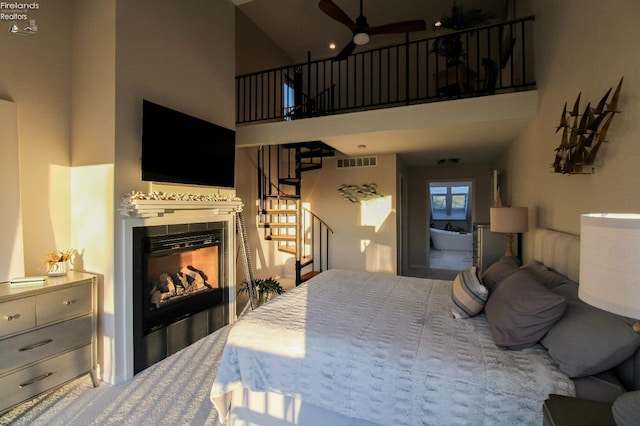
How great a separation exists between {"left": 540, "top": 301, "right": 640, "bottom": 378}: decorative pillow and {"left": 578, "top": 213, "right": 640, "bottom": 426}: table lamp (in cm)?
44

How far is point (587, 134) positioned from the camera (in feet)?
6.13

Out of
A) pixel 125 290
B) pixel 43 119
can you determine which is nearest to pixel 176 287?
pixel 125 290

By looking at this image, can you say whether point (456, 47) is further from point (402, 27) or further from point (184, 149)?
point (184, 149)

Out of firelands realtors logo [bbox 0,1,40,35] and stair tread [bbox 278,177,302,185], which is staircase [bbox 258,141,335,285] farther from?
firelands realtors logo [bbox 0,1,40,35]

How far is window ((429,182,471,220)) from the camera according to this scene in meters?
12.2

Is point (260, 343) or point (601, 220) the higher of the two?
point (601, 220)

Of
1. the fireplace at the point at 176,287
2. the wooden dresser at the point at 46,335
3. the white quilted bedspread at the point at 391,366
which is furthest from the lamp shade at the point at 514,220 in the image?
the wooden dresser at the point at 46,335

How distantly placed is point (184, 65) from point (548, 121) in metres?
3.65

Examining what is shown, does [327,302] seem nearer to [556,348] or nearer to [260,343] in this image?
[260,343]

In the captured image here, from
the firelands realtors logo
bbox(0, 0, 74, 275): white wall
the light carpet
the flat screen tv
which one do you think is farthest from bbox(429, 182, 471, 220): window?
the firelands realtors logo

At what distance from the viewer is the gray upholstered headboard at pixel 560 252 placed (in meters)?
1.93

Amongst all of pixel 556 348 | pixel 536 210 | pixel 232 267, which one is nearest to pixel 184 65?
pixel 232 267

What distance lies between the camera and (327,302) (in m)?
2.26

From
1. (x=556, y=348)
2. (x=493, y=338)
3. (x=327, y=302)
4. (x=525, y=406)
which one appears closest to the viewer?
(x=525, y=406)
